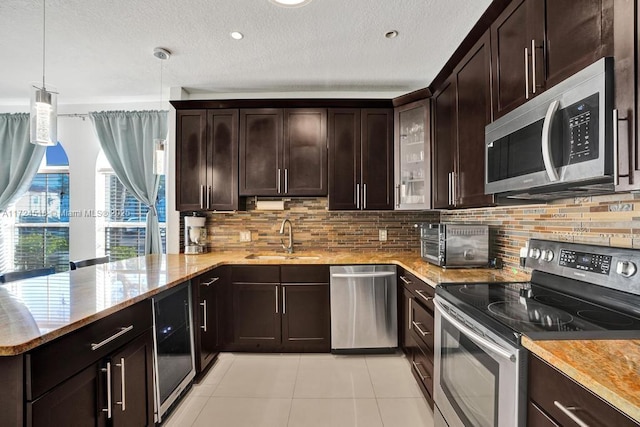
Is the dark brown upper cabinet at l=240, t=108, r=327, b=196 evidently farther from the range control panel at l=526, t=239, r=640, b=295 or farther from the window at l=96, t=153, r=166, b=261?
the range control panel at l=526, t=239, r=640, b=295

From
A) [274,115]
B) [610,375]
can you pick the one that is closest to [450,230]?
[610,375]

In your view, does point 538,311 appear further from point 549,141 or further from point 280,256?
point 280,256

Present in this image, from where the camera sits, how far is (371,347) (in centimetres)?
268

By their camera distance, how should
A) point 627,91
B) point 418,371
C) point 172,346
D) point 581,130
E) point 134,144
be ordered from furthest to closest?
point 134,144 < point 418,371 < point 172,346 < point 581,130 < point 627,91

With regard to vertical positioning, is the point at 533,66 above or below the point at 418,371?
above

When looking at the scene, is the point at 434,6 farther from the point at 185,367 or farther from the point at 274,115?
the point at 185,367

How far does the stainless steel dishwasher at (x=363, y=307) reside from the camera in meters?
2.66

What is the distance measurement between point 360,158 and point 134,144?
272cm

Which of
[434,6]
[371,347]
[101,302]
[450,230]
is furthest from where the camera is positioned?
[371,347]

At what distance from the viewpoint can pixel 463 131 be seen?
2.04 m

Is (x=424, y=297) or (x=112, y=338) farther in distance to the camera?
(x=424, y=297)

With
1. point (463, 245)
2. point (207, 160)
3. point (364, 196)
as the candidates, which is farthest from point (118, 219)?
point (463, 245)

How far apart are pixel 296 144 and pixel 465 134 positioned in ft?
5.22

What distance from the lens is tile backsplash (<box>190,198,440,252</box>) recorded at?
129 inches
